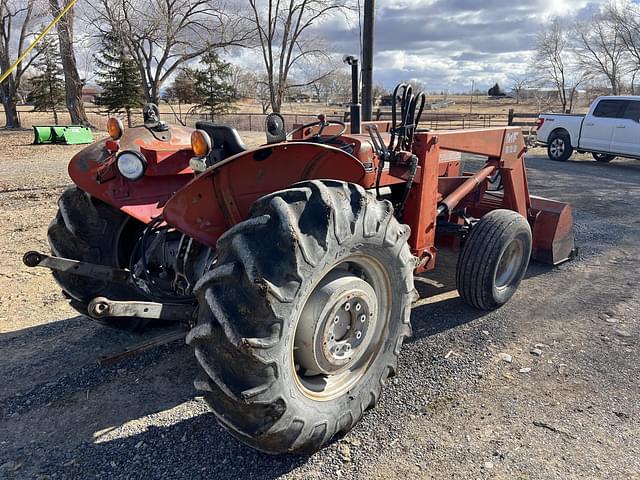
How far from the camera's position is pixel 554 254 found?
17.9ft

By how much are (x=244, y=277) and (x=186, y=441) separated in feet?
3.97

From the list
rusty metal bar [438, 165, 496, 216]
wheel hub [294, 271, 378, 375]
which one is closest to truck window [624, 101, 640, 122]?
rusty metal bar [438, 165, 496, 216]

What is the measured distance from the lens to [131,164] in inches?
120

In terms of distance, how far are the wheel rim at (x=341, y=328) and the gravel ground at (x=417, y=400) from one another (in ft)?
1.22

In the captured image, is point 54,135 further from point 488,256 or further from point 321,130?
point 488,256

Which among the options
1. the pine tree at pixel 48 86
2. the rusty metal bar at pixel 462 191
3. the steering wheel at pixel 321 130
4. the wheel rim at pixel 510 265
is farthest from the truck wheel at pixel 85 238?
the pine tree at pixel 48 86

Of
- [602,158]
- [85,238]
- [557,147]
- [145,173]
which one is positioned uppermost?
[145,173]

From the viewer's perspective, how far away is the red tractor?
2.20m

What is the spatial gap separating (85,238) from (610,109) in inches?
609

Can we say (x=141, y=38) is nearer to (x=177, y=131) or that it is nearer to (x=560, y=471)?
(x=177, y=131)

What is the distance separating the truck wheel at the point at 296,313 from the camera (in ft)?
7.13

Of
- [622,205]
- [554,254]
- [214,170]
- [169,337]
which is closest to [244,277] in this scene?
[214,170]

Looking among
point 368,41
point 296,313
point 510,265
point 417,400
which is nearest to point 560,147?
point 368,41

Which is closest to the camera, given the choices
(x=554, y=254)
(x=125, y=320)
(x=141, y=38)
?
(x=125, y=320)
